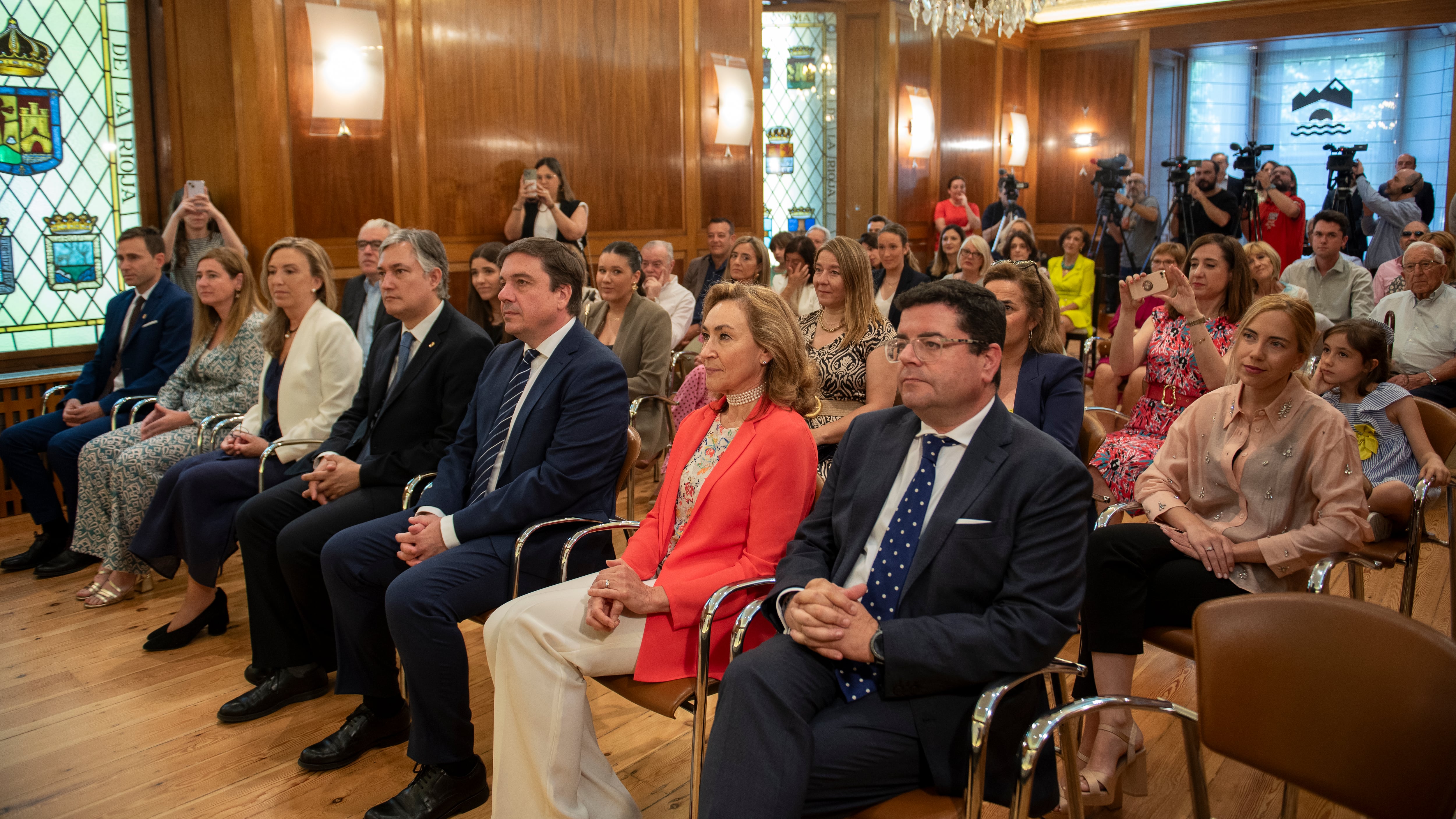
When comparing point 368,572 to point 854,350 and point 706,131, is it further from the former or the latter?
point 706,131

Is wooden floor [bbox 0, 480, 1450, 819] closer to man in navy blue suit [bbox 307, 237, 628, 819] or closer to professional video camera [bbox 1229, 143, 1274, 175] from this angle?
man in navy blue suit [bbox 307, 237, 628, 819]

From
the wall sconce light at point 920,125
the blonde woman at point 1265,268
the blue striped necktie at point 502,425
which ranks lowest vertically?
the blue striped necktie at point 502,425

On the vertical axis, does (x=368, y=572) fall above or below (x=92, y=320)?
below

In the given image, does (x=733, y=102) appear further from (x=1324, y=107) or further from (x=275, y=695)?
(x=1324, y=107)

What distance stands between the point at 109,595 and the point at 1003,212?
8572 millimetres

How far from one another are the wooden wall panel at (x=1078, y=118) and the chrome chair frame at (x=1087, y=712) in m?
11.6

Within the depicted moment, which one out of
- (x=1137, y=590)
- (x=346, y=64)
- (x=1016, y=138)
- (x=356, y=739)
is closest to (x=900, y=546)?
(x=1137, y=590)

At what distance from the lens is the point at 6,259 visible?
15.9 ft

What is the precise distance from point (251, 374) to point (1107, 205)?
716 centimetres

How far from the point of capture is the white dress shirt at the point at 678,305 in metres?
5.59

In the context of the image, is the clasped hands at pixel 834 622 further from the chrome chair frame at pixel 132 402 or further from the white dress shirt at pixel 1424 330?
the white dress shirt at pixel 1424 330

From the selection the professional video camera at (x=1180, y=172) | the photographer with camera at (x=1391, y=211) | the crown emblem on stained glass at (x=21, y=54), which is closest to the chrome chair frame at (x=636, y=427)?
the crown emblem on stained glass at (x=21, y=54)

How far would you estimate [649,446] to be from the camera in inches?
164

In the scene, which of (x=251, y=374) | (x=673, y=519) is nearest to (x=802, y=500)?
(x=673, y=519)
